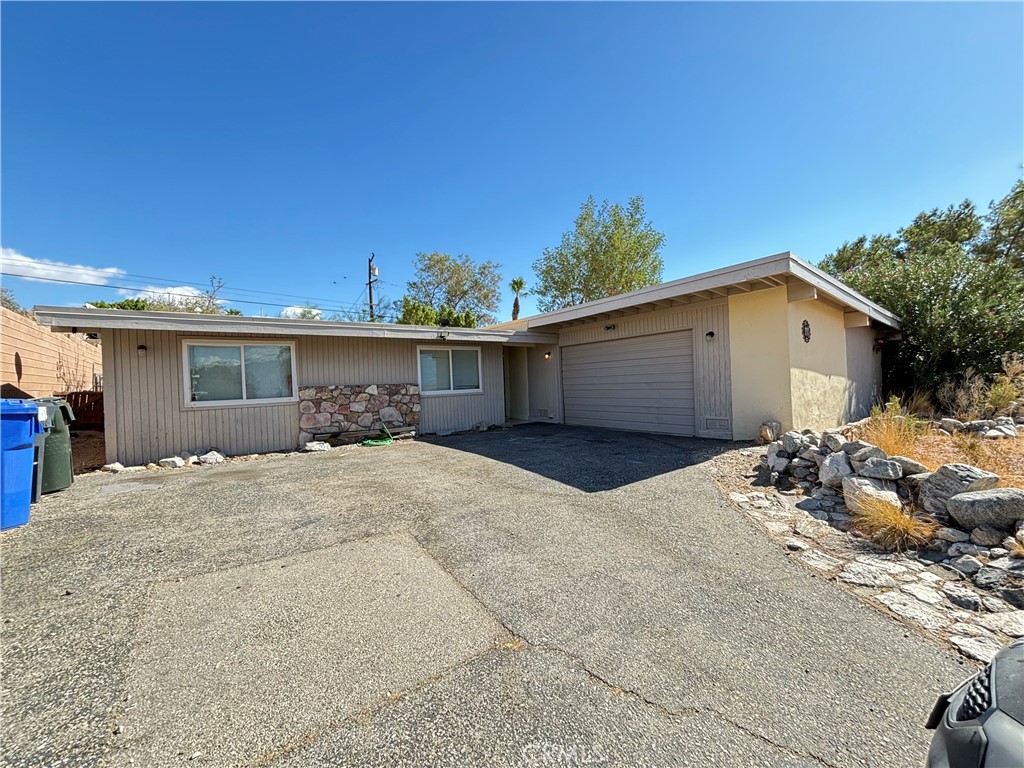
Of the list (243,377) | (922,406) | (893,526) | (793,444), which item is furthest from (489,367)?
(922,406)

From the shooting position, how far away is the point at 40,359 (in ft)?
28.5

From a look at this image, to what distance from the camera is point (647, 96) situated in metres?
8.91

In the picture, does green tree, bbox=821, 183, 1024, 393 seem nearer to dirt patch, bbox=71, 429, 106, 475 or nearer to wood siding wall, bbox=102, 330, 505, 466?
wood siding wall, bbox=102, 330, 505, 466

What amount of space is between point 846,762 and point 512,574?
1880 mm

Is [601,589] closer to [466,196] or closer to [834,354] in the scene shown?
[834,354]

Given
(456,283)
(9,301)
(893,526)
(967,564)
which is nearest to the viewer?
(967,564)

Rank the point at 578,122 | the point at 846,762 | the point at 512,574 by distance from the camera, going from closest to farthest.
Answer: the point at 846,762 → the point at 512,574 → the point at 578,122

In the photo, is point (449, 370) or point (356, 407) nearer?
point (356, 407)

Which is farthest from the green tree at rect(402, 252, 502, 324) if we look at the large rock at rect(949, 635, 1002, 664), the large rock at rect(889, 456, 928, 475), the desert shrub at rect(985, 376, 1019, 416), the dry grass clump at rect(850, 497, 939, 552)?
the large rock at rect(949, 635, 1002, 664)

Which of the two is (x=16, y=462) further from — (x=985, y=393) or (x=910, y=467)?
(x=985, y=393)

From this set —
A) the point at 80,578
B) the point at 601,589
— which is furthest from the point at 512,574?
the point at 80,578

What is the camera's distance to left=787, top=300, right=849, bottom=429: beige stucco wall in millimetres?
7086

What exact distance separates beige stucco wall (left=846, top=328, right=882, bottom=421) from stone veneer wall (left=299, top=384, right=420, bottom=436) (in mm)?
10019

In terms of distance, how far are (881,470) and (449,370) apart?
821 cm
